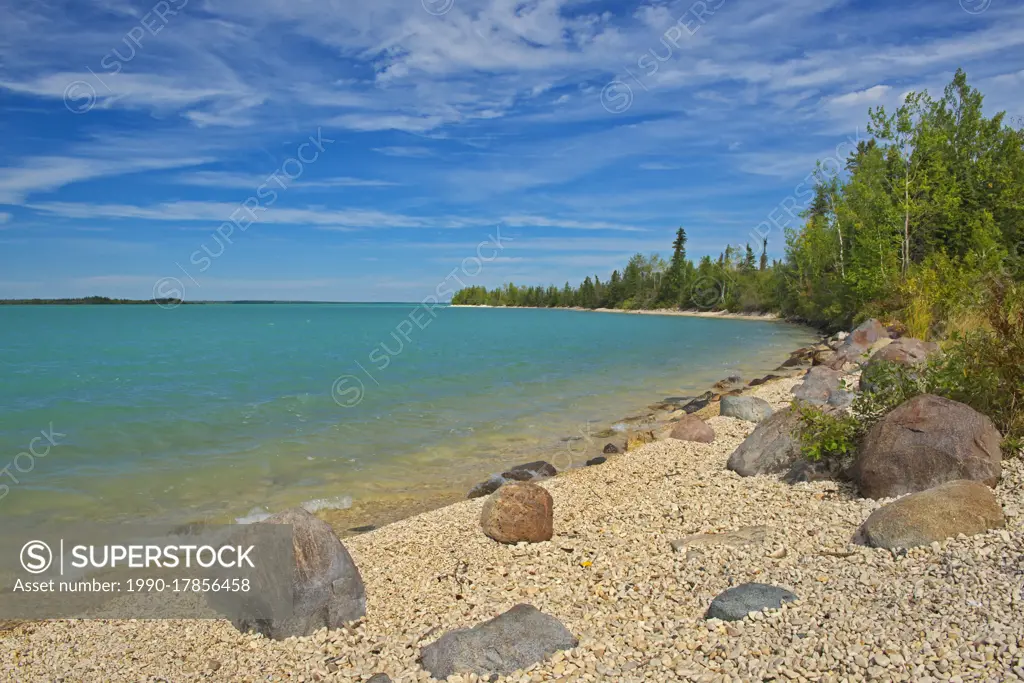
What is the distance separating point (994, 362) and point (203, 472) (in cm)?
1249

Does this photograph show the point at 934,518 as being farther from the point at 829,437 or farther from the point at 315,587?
the point at 315,587

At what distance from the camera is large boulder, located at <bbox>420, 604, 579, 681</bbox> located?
4.29 meters

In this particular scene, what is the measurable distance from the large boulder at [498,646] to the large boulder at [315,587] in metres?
1.16

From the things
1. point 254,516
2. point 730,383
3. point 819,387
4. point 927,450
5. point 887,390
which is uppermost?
point 887,390

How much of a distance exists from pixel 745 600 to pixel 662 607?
2.33ft

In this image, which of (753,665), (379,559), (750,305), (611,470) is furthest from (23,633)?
(750,305)

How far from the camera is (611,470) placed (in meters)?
9.82

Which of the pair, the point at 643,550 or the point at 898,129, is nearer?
the point at 643,550

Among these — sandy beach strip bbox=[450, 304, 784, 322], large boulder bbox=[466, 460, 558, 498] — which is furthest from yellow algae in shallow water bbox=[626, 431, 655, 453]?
sandy beach strip bbox=[450, 304, 784, 322]

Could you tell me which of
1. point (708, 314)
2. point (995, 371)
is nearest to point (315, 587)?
point (995, 371)

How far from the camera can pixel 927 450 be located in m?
6.22

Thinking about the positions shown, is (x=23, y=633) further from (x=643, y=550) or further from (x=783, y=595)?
(x=783, y=595)

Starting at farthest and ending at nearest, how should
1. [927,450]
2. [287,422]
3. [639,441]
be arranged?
[287,422], [639,441], [927,450]

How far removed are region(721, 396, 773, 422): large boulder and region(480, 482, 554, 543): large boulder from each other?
714 cm
